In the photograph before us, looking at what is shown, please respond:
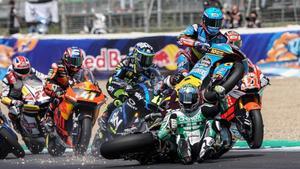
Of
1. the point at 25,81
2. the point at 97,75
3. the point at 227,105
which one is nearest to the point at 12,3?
the point at 97,75

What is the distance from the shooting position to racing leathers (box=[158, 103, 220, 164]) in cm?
887

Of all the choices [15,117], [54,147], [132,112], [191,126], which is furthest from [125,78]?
[191,126]

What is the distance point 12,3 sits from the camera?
1035 inches

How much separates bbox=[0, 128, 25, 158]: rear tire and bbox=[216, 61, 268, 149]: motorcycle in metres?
3.11

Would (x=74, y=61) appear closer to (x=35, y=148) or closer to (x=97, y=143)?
(x=97, y=143)

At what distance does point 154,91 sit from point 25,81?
2.91 metres

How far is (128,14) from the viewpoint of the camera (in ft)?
82.0

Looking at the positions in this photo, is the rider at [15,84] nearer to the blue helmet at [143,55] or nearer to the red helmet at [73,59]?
the red helmet at [73,59]

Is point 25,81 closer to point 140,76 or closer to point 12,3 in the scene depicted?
point 140,76

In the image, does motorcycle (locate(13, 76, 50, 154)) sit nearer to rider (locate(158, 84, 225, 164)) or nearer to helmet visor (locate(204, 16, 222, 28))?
helmet visor (locate(204, 16, 222, 28))

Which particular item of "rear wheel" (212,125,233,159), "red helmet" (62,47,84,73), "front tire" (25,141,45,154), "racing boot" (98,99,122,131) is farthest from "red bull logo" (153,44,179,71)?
"rear wheel" (212,125,233,159)

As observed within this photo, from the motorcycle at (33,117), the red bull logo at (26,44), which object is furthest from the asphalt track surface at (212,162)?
the red bull logo at (26,44)

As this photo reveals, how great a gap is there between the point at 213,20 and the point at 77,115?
2.16 metres

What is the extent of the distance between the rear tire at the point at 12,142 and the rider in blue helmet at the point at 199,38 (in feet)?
7.96
